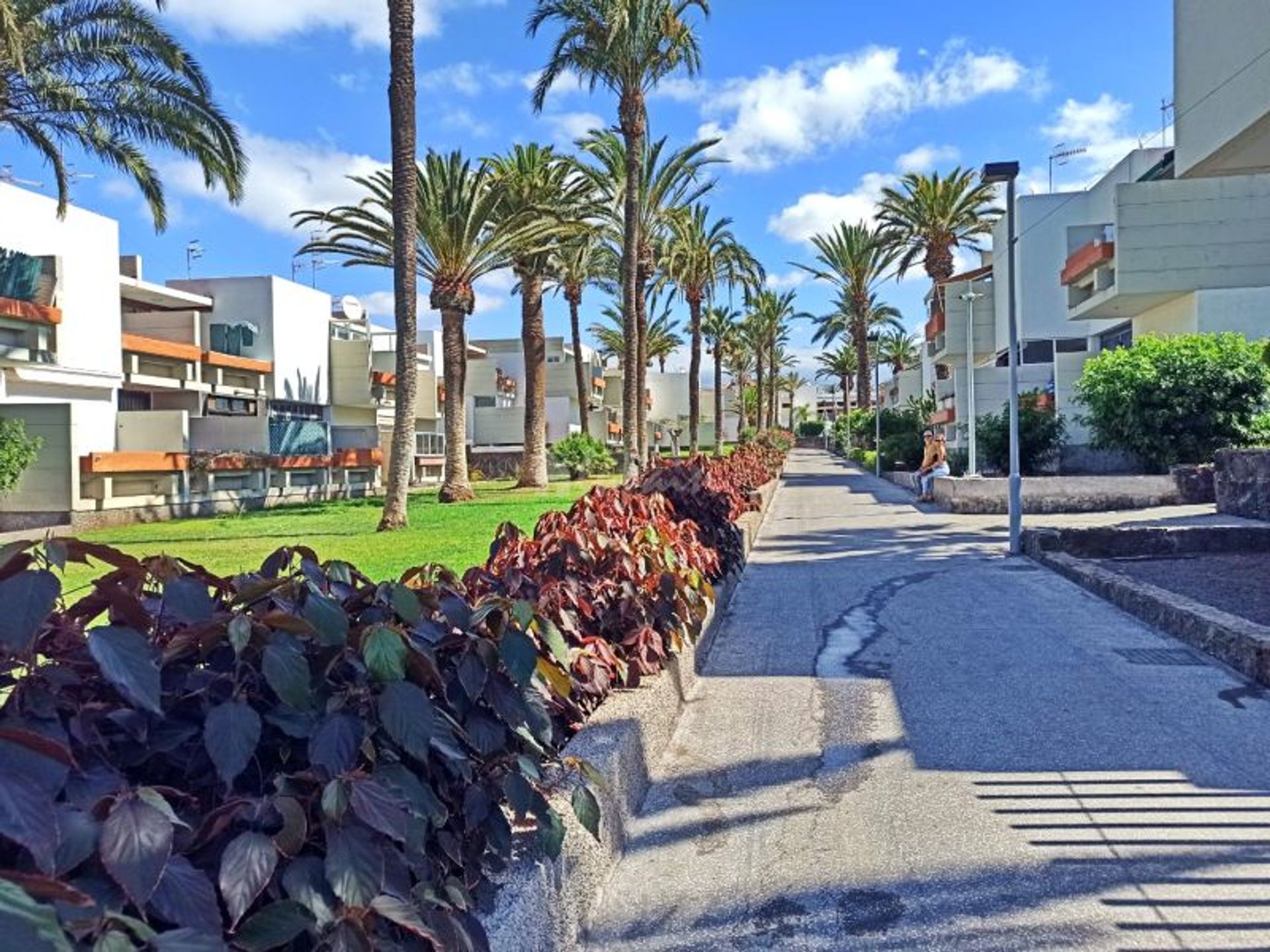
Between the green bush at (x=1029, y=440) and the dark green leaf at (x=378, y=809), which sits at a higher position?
the green bush at (x=1029, y=440)

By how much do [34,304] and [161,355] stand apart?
767cm

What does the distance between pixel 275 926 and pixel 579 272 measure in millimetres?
38471

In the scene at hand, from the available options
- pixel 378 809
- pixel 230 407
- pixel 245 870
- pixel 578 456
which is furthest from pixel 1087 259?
pixel 245 870

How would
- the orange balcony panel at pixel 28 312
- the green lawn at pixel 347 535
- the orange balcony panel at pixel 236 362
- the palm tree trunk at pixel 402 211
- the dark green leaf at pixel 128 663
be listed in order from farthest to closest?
the orange balcony panel at pixel 236 362 < the orange balcony panel at pixel 28 312 < the palm tree trunk at pixel 402 211 < the green lawn at pixel 347 535 < the dark green leaf at pixel 128 663

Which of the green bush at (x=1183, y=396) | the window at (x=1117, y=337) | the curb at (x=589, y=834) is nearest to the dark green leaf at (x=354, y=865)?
the curb at (x=589, y=834)

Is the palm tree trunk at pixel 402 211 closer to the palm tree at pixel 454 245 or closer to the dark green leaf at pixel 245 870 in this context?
the palm tree at pixel 454 245

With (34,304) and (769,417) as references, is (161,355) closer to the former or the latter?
(34,304)

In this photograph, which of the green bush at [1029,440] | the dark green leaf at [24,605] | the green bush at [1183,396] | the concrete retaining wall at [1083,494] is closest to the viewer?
the dark green leaf at [24,605]

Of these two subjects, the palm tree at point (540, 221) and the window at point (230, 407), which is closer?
the palm tree at point (540, 221)

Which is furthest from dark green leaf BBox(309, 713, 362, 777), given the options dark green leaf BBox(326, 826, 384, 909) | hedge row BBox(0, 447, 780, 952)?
dark green leaf BBox(326, 826, 384, 909)

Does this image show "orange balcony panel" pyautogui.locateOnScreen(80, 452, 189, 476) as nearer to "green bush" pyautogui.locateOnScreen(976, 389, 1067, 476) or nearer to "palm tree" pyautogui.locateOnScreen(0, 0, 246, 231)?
"palm tree" pyautogui.locateOnScreen(0, 0, 246, 231)

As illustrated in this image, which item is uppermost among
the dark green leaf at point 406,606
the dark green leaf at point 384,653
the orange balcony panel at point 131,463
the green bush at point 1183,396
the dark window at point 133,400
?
the dark window at point 133,400

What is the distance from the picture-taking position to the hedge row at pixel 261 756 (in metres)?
1.58

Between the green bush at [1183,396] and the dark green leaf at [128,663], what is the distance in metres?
24.1
